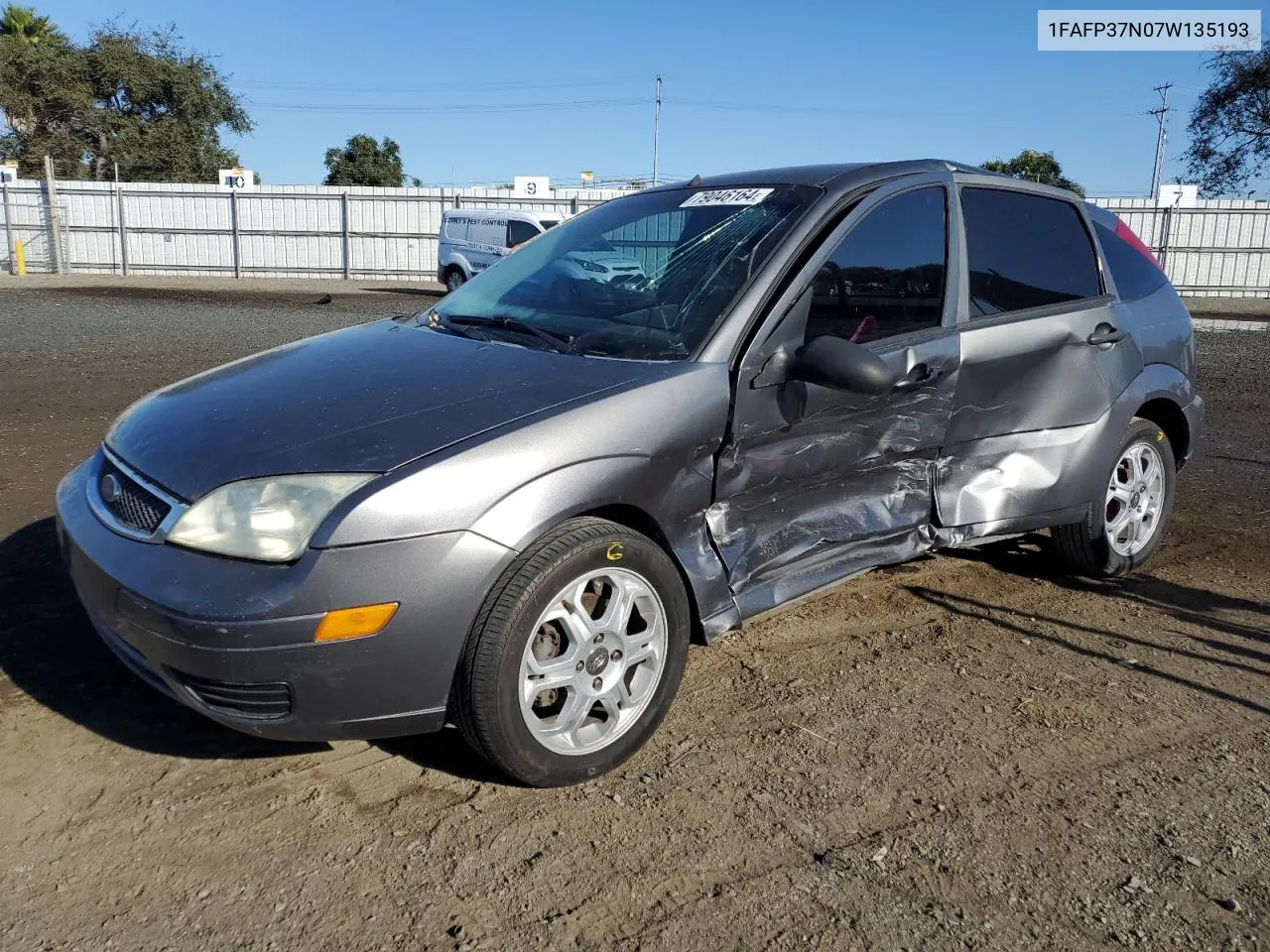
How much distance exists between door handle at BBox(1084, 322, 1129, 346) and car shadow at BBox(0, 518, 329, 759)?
10.9 ft

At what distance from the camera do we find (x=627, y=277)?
358 cm

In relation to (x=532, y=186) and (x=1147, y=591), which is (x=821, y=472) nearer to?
(x=1147, y=591)

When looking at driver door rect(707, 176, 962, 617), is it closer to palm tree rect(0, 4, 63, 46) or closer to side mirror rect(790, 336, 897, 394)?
side mirror rect(790, 336, 897, 394)

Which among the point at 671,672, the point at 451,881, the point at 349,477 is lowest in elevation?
the point at 451,881

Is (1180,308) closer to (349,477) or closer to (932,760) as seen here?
(932,760)

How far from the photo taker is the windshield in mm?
3254

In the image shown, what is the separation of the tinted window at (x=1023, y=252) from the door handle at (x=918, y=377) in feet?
1.30

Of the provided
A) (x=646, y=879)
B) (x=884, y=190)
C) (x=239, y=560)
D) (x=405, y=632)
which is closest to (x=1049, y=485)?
(x=884, y=190)

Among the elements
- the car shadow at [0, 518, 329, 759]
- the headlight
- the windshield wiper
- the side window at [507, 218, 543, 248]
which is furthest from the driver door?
the side window at [507, 218, 543, 248]

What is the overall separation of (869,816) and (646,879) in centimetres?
65

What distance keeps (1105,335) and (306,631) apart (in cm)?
343

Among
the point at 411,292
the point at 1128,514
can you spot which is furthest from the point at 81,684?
the point at 411,292

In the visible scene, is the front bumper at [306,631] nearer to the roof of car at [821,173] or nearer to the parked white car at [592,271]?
the parked white car at [592,271]

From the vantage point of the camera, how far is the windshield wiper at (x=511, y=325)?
325cm
